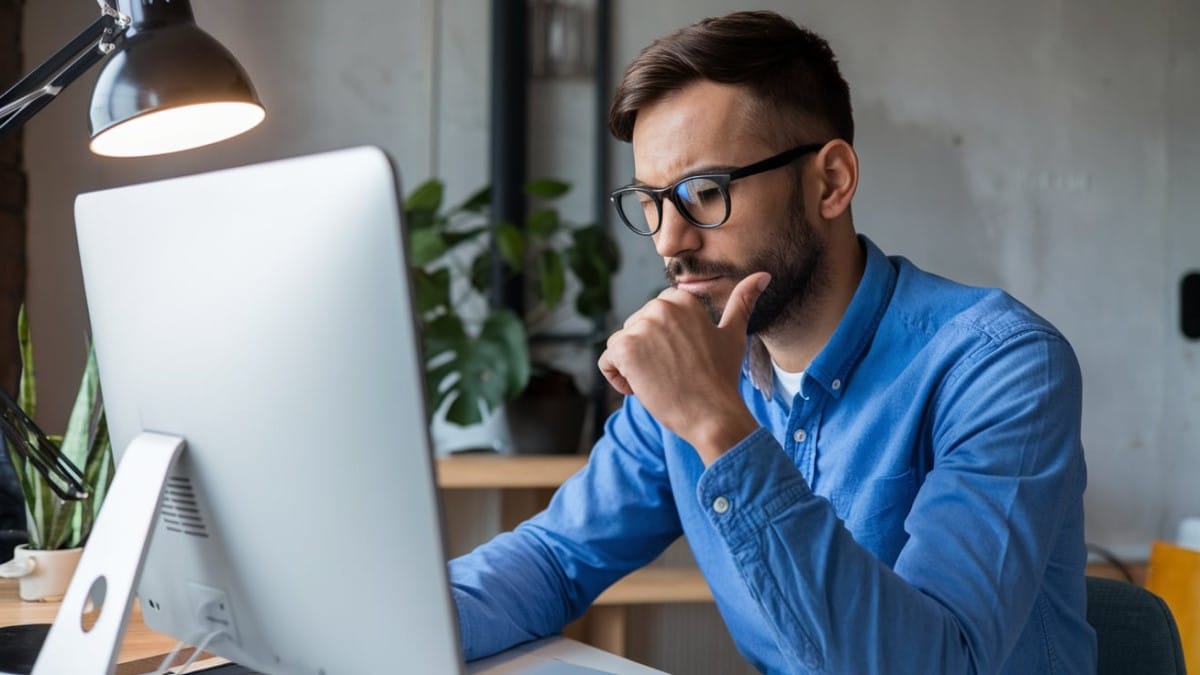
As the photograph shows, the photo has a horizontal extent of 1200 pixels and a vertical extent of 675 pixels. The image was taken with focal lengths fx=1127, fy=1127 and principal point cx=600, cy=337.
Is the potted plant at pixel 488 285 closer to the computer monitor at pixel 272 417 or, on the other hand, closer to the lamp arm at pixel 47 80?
the lamp arm at pixel 47 80

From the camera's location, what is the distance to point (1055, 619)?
4.02ft

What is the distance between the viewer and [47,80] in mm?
1244

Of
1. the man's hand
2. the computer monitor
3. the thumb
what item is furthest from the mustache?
the computer monitor

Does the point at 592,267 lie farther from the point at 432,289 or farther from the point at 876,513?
the point at 876,513

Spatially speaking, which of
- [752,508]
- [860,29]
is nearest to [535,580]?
[752,508]

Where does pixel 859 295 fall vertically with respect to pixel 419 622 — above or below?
above

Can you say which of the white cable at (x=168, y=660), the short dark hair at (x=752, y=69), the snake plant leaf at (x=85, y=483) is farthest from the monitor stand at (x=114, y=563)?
the short dark hair at (x=752, y=69)

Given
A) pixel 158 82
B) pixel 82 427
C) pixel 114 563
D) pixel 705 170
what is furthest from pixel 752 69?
pixel 82 427

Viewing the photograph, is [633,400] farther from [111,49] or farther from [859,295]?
[111,49]

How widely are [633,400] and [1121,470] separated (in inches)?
95.0

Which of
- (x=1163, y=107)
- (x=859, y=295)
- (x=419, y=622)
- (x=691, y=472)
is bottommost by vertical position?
(x=691, y=472)

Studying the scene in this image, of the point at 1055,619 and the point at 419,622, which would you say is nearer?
the point at 419,622

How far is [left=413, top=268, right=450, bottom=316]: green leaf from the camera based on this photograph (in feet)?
9.24

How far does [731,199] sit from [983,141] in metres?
2.23
